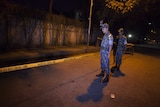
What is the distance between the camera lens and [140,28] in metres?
42.4

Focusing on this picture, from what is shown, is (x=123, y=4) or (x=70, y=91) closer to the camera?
(x=70, y=91)

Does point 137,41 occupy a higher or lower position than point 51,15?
lower

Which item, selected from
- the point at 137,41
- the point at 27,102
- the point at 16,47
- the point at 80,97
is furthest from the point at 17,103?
the point at 137,41

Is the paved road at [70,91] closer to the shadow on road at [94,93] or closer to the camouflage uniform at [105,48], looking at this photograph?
the shadow on road at [94,93]

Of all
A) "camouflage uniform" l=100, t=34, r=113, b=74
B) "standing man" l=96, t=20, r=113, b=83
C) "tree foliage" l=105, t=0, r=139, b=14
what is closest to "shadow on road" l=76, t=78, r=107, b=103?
"standing man" l=96, t=20, r=113, b=83

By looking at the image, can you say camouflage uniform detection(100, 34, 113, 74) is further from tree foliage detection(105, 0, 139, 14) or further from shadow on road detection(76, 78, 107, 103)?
tree foliage detection(105, 0, 139, 14)

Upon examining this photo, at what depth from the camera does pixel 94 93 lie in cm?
481

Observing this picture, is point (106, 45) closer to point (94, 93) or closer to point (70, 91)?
point (94, 93)

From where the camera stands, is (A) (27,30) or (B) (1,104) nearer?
(B) (1,104)

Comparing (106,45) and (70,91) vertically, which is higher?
(106,45)

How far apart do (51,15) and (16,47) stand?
4.77 meters

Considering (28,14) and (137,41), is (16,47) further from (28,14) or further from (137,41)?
(137,41)

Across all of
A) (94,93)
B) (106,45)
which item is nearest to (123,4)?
(106,45)

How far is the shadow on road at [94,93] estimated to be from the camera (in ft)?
14.3
